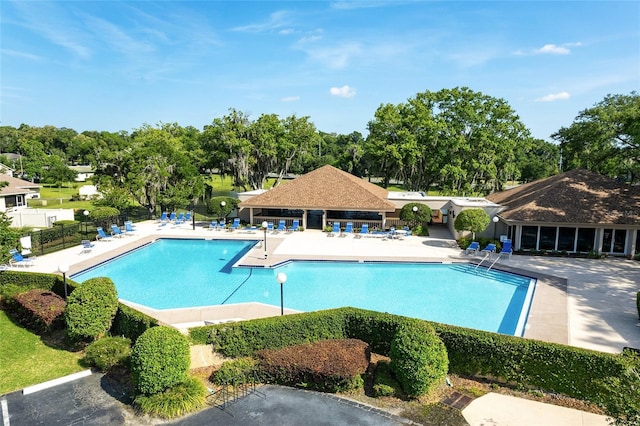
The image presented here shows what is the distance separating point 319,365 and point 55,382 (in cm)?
601

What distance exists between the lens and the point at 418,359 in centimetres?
841

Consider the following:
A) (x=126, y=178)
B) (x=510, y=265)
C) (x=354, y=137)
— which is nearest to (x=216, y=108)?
(x=126, y=178)

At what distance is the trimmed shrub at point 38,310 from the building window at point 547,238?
71.4 ft

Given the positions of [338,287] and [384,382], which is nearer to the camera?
[384,382]

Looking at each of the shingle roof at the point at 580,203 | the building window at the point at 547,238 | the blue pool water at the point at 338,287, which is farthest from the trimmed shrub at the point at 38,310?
the building window at the point at 547,238

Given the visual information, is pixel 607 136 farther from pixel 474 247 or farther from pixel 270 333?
pixel 270 333

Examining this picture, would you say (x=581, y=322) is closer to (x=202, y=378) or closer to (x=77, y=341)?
(x=202, y=378)

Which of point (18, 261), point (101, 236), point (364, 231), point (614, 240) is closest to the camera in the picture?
point (18, 261)

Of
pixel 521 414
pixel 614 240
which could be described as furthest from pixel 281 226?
pixel 521 414

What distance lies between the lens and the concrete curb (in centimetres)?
875

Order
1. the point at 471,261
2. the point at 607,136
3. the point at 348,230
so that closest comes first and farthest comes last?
the point at 471,261
the point at 607,136
the point at 348,230

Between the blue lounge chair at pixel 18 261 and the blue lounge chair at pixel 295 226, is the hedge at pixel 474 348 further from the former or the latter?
the blue lounge chair at pixel 295 226

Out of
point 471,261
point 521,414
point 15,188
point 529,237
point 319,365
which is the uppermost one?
point 15,188

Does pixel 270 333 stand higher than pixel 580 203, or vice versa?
pixel 580 203
